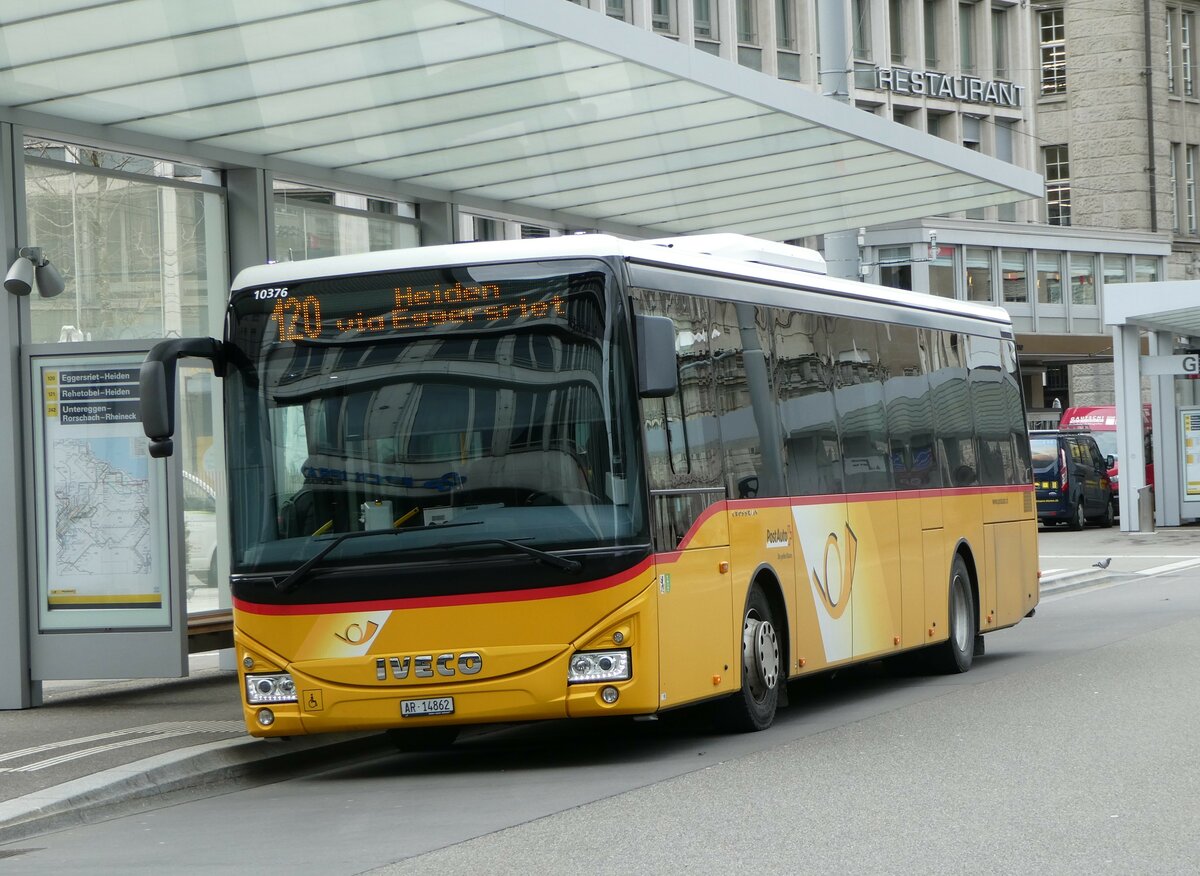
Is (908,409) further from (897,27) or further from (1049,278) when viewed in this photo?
(1049,278)

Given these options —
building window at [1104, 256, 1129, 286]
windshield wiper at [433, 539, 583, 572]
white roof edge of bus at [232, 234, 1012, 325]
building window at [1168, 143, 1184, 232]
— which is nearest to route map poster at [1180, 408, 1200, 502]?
building window at [1104, 256, 1129, 286]

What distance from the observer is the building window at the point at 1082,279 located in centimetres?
6328

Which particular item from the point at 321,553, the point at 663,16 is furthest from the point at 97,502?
the point at 663,16

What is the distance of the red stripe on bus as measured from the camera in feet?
33.2

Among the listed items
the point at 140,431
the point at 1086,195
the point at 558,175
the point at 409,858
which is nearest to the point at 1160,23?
the point at 1086,195

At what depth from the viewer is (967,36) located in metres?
64.1

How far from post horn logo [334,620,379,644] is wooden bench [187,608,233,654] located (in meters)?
3.73

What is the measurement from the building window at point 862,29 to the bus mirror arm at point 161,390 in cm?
5016

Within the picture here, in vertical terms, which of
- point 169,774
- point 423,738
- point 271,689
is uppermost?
point 271,689

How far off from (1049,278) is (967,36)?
844cm

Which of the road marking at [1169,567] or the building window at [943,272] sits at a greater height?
the building window at [943,272]

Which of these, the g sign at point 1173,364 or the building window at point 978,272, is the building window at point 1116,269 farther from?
the g sign at point 1173,364

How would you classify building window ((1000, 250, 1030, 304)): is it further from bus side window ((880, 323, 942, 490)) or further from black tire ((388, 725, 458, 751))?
black tire ((388, 725, 458, 751))

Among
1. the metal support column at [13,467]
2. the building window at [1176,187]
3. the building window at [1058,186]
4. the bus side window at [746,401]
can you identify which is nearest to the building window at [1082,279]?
the building window at [1058,186]
